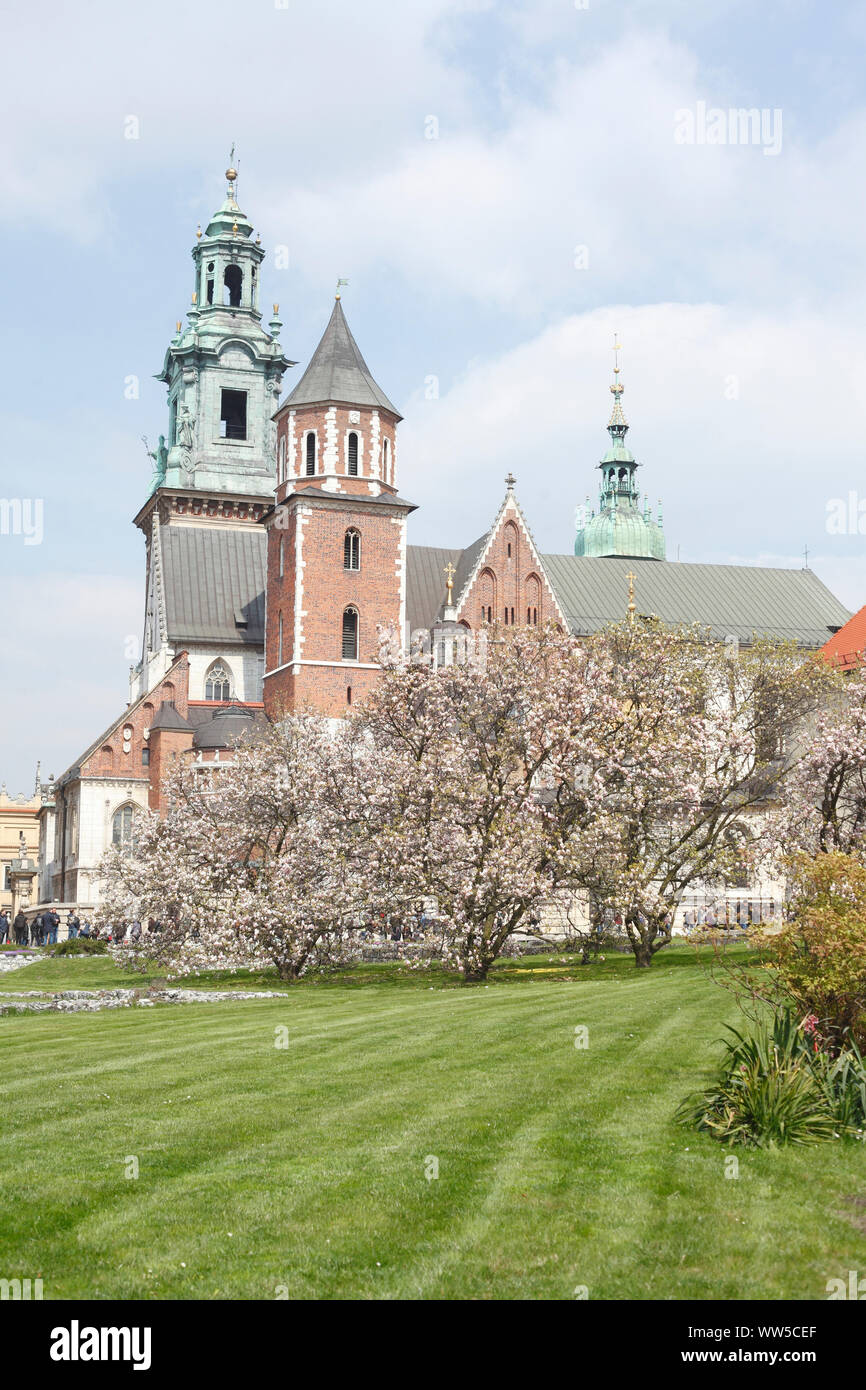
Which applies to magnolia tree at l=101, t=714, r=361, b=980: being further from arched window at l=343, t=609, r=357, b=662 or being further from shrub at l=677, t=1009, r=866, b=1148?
arched window at l=343, t=609, r=357, b=662

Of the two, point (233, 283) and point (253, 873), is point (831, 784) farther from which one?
point (233, 283)

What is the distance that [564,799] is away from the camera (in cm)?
3359

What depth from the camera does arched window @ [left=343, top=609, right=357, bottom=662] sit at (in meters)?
61.3

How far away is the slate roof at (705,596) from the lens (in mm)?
79625

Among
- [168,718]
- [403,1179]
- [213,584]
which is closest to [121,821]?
[168,718]

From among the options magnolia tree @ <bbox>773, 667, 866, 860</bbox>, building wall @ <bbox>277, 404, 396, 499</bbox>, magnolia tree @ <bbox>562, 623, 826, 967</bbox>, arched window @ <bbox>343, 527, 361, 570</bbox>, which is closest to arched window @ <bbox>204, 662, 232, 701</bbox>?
building wall @ <bbox>277, 404, 396, 499</bbox>

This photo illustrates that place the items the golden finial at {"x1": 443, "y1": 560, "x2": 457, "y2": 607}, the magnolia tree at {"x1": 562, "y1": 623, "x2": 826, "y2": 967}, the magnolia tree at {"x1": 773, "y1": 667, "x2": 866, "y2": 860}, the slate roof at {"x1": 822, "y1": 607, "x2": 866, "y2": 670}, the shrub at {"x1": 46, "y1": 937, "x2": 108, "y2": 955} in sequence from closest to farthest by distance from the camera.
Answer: the magnolia tree at {"x1": 562, "y1": 623, "x2": 826, "y2": 967} → the magnolia tree at {"x1": 773, "y1": 667, "x2": 866, "y2": 860} → the shrub at {"x1": 46, "y1": 937, "x2": 108, "y2": 955} → the slate roof at {"x1": 822, "y1": 607, "x2": 866, "y2": 670} → the golden finial at {"x1": 443, "y1": 560, "x2": 457, "y2": 607}

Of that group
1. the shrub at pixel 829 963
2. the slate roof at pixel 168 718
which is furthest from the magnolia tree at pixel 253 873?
the slate roof at pixel 168 718

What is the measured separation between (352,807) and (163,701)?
3727 centimetres

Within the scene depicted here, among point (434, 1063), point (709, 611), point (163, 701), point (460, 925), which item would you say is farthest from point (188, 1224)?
point (709, 611)

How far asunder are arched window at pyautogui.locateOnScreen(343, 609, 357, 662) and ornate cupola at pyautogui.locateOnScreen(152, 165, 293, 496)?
2666 centimetres

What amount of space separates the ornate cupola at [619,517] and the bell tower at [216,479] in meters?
24.4

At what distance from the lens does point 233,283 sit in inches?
3681

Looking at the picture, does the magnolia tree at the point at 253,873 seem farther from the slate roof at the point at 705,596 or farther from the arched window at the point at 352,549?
the slate roof at the point at 705,596
